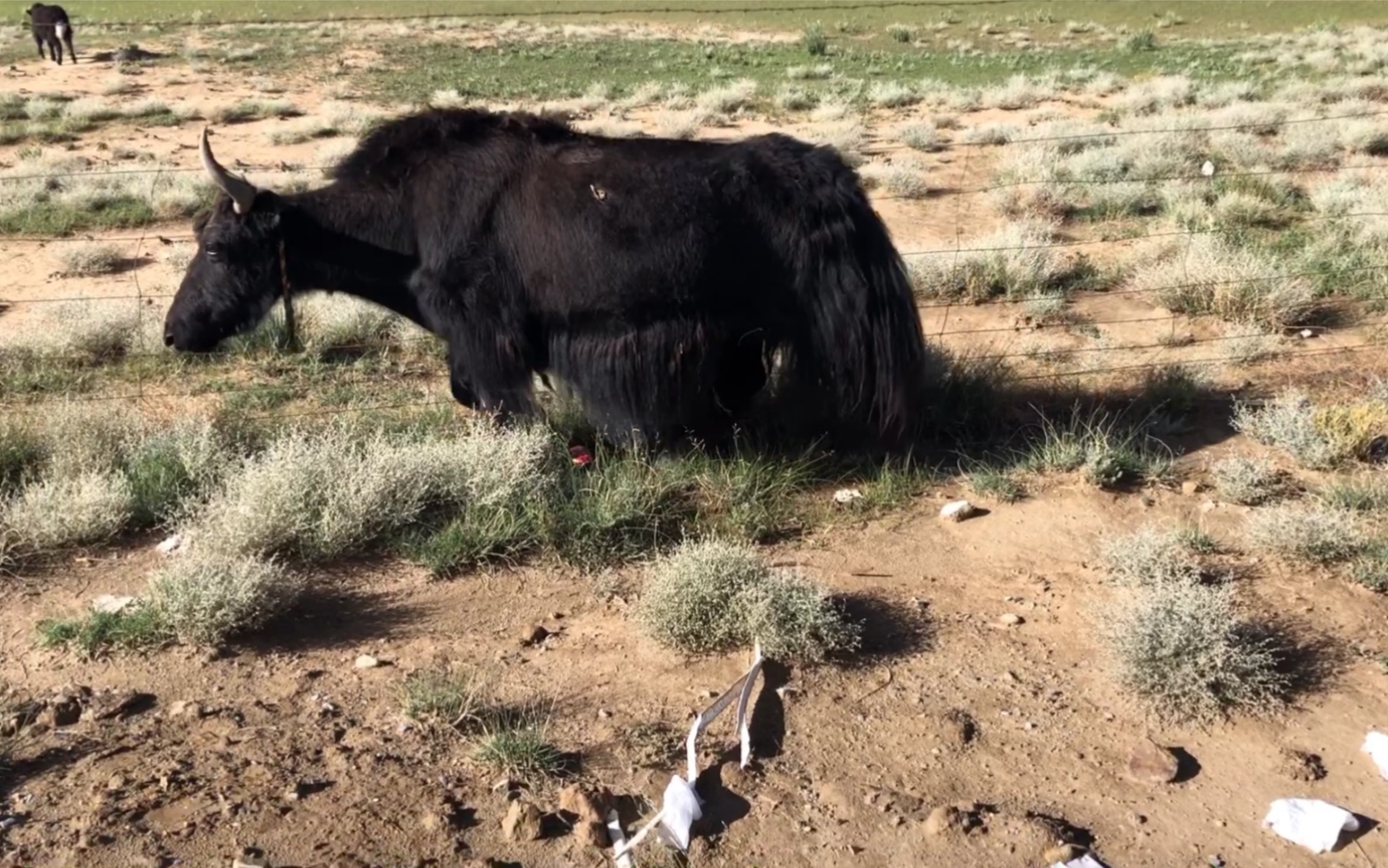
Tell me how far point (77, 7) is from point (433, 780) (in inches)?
2765

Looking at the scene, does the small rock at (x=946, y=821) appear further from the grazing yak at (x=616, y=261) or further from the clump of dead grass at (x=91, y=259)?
the clump of dead grass at (x=91, y=259)

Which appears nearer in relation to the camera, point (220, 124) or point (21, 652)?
point (21, 652)

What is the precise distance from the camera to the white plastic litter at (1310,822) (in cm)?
360

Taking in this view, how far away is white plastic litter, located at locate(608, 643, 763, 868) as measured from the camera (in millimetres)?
3598

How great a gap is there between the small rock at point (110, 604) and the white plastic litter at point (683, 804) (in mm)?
2364

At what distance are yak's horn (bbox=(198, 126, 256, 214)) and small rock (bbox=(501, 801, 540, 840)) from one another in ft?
12.7

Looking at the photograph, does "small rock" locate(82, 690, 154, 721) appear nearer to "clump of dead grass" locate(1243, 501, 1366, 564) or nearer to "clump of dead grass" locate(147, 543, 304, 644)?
"clump of dead grass" locate(147, 543, 304, 644)

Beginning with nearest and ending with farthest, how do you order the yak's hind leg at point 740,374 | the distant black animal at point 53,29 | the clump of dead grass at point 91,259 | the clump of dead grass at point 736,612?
the clump of dead grass at point 736,612
the yak's hind leg at point 740,374
the clump of dead grass at point 91,259
the distant black animal at point 53,29

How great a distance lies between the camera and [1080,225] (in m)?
11.7

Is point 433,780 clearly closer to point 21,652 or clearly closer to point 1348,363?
point 21,652

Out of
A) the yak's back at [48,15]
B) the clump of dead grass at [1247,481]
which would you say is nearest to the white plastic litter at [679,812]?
the clump of dead grass at [1247,481]

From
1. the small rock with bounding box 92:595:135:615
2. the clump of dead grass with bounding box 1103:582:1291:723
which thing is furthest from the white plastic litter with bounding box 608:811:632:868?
the small rock with bounding box 92:595:135:615

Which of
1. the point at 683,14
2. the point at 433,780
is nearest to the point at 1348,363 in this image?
the point at 433,780

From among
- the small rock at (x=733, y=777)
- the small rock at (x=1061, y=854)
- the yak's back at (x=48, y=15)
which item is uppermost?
the yak's back at (x=48, y=15)
